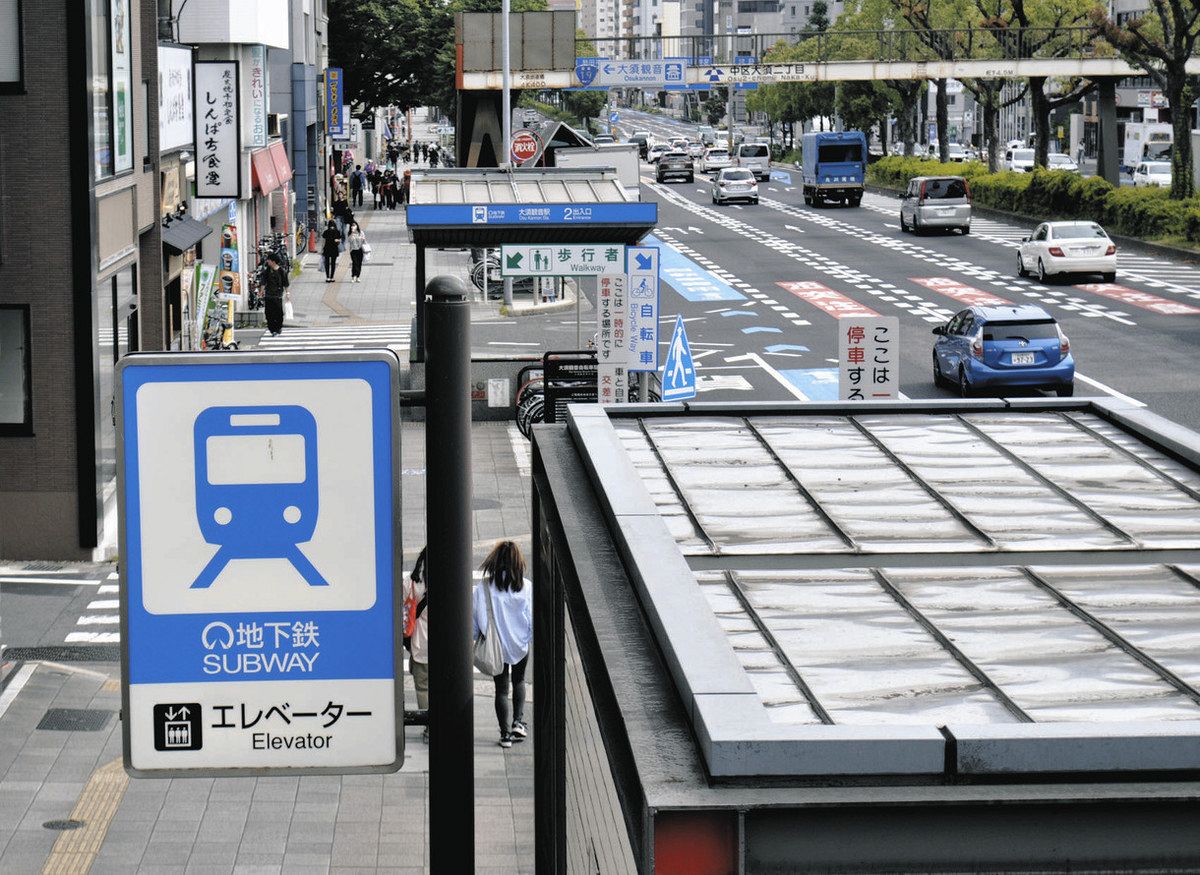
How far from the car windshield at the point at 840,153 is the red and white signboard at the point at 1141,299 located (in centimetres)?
2796

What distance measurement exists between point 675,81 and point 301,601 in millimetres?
67250

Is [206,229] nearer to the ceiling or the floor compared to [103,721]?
nearer to the ceiling

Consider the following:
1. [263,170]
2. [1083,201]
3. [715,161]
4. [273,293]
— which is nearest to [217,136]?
[273,293]

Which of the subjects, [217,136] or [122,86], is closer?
[122,86]

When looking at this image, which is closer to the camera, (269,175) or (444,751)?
(444,751)

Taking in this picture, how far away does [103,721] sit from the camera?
1423cm

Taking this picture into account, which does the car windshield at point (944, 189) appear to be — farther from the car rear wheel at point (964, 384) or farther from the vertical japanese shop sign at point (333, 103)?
the car rear wheel at point (964, 384)

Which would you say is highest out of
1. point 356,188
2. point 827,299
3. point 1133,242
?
point 356,188

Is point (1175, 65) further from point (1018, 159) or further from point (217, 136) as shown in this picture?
point (1018, 159)

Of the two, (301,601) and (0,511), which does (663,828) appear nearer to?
(301,601)

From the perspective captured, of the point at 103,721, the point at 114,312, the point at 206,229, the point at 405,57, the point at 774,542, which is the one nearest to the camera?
the point at 774,542

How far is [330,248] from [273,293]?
11.0m

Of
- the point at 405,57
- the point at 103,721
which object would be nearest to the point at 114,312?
the point at 103,721

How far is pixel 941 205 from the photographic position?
58.1m
